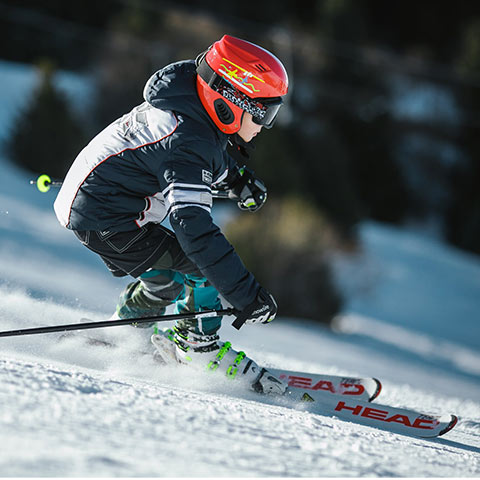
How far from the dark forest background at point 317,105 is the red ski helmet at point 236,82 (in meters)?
8.99

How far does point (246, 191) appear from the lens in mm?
3754

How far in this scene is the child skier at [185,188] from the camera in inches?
111

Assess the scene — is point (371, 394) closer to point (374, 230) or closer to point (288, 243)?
point (288, 243)

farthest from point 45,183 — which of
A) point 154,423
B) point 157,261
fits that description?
point 154,423

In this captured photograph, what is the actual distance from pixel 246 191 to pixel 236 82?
34.7 inches

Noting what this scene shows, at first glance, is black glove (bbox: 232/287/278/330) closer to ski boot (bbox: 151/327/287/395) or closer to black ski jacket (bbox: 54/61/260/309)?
black ski jacket (bbox: 54/61/260/309)

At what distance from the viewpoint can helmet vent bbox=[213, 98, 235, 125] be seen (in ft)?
9.75

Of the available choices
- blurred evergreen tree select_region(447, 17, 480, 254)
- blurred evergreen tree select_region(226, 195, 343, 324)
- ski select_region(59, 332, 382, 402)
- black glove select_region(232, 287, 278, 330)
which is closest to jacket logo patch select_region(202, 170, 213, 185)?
black glove select_region(232, 287, 278, 330)

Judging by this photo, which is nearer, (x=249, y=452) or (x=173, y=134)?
(x=249, y=452)

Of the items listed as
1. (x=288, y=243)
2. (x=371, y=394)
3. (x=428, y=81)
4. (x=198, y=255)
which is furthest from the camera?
(x=428, y=81)

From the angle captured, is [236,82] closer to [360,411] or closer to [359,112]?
[360,411]

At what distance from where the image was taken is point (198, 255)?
281cm

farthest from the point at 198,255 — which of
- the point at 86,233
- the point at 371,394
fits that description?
the point at 371,394

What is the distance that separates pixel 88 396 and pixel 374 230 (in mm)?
19863
